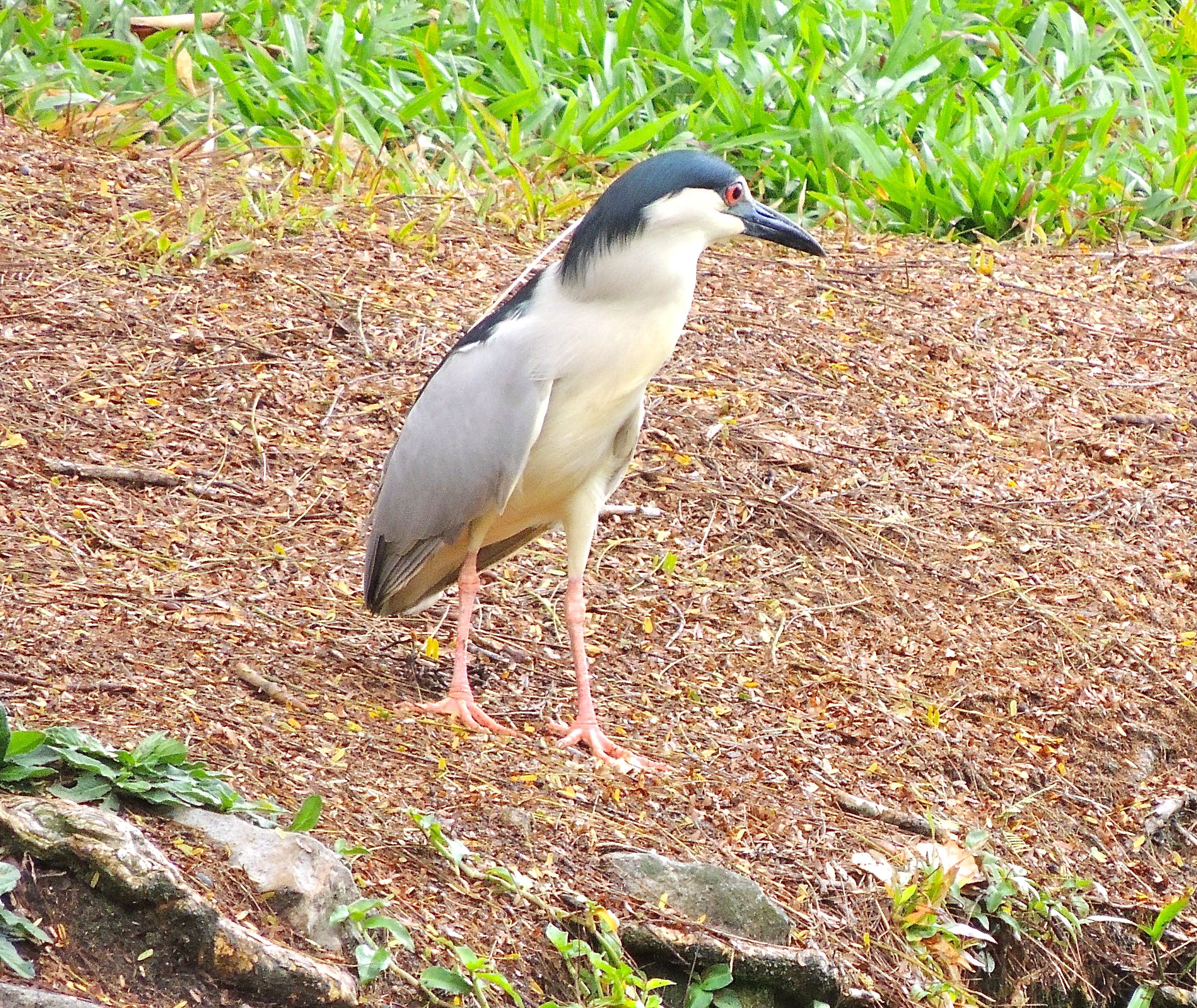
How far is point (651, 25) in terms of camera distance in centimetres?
845

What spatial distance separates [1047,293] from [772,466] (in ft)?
6.43

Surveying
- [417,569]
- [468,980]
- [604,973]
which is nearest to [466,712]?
[417,569]

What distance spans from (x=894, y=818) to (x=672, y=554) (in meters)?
1.32

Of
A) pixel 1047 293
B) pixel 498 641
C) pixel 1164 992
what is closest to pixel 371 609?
pixel 498 641

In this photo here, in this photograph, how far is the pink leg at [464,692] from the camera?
13.5 feet

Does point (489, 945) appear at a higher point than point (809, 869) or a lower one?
higher

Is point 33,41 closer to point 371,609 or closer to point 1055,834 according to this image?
point 371,609

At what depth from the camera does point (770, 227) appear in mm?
4145

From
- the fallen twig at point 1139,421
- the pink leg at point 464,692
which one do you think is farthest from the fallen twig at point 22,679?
the fallen twig at point 1139,421

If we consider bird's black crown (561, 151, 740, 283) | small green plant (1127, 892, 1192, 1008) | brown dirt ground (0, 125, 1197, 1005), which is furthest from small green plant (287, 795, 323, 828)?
small green plant (1127, 892, 1192, 1008)

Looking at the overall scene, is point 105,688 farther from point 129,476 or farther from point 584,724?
point 129,476

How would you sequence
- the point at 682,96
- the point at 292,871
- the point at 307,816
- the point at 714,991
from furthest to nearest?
the point at 682,96, the point at 714,991, the point at 307,816, the point at 292,871

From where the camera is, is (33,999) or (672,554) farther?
(672,554)

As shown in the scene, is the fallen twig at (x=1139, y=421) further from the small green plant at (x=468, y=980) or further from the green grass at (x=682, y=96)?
the small green plant at (x=468, y=980)
